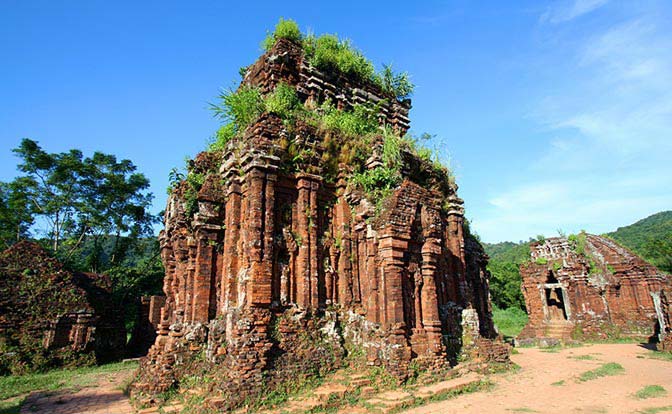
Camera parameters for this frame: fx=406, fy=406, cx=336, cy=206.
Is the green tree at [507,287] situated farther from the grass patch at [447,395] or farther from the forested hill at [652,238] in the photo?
the grass patch at [447,395]

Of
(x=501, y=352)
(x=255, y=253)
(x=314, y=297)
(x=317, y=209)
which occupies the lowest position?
(x=501, y=352)

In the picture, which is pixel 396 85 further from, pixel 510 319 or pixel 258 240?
pixel 510 319

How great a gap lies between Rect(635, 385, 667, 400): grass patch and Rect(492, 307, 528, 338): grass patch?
824 inches

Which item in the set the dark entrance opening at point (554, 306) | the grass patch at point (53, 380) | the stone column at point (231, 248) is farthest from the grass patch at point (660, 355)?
the grass patch at point (53, 380)

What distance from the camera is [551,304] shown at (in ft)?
80.6

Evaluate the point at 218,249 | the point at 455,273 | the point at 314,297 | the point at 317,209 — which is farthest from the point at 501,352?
the point at 218,249

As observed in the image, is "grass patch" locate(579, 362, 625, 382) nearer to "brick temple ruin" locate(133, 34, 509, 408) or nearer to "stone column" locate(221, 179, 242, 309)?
"brick temple ruin" locate(133, 34, 509, 408)

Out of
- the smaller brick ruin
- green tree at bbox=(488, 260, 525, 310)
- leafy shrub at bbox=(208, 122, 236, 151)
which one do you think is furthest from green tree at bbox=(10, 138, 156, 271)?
green tree at bbox=(488, 260, 525, 310)

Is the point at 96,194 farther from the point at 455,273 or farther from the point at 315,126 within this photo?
the point at 455,273

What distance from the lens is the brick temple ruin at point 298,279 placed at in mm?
8102

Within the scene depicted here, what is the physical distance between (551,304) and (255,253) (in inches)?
885

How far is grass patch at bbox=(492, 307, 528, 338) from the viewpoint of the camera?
1220 inches

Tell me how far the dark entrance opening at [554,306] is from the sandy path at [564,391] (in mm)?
10738

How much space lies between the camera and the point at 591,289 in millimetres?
21609
